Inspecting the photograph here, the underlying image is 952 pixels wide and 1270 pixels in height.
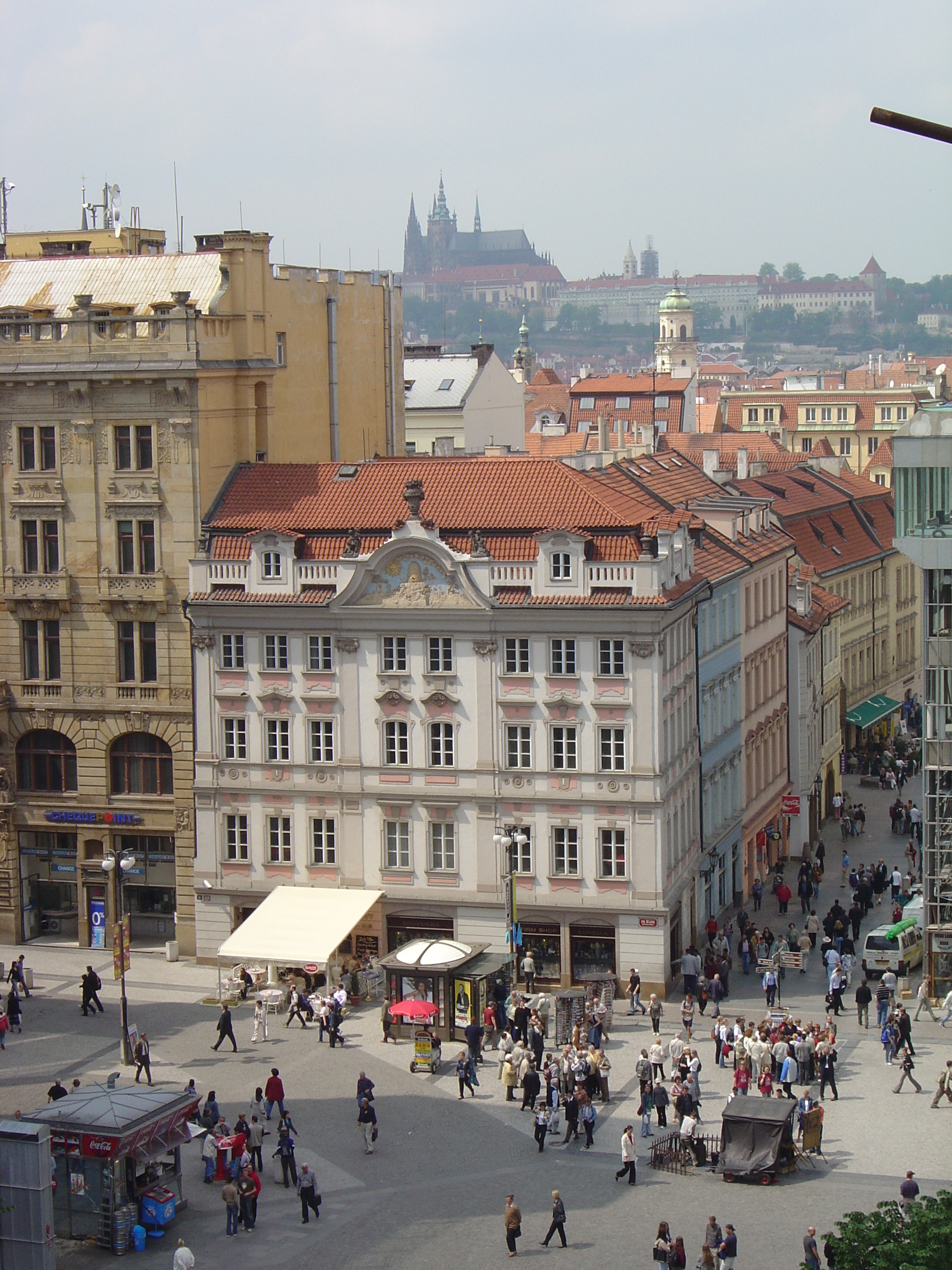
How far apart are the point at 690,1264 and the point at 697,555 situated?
2949 cm

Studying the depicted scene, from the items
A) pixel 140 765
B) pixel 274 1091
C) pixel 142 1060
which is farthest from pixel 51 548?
pixel 274 1091

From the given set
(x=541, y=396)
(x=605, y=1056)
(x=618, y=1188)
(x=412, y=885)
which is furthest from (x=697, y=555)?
(x=541, y=396)

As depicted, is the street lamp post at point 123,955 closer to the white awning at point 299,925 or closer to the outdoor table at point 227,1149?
the white awning at point 299,925

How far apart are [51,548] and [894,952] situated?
2583 cm

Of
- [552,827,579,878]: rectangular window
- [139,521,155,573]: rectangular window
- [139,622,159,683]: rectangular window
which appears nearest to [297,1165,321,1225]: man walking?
[552,827,579,878]: rectangular window

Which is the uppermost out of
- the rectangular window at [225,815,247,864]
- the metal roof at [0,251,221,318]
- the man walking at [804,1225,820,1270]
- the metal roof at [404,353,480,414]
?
the metal roof at [0,251,221,318]

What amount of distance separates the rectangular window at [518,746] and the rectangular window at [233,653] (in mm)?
7824

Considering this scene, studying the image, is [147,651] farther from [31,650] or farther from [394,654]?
[394,654]

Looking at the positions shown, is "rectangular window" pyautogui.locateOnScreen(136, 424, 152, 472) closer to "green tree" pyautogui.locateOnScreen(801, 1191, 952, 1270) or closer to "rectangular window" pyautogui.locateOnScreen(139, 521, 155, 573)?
"rectangular window" pyautogui.locateOnScreen(139, 521, 155, 573)

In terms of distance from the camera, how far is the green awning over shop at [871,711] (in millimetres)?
91188

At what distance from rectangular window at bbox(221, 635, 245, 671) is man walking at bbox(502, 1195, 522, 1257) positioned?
23.2m

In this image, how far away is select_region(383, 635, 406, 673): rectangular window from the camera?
57.1 metres

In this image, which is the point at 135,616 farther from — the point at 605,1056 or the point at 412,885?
the point at 605,1056

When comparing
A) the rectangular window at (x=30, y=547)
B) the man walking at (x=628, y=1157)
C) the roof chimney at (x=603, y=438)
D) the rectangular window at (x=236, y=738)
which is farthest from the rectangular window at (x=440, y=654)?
the roof chimney at (x=603, y=438)
